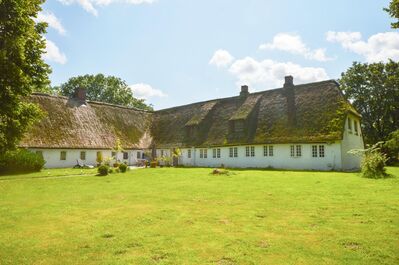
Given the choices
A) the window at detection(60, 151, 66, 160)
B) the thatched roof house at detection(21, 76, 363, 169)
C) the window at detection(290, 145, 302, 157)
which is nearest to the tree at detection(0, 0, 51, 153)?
the thatched roof house at detection(21, 76, 363, 169)

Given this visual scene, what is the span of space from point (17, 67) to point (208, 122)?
1095 inches

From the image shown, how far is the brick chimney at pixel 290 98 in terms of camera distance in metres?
31.7

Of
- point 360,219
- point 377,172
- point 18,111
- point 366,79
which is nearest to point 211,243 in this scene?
point 360,219

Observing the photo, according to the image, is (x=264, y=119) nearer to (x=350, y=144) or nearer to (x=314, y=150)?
(x=314, y=150)

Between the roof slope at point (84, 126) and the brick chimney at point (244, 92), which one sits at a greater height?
the brick chimney at point (244, 92)

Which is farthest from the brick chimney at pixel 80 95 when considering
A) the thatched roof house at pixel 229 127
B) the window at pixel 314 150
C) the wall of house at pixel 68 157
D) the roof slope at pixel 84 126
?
the window at pixel 314 150

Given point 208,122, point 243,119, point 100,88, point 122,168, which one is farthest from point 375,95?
point 100,88

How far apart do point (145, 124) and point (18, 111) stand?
31.7 metres

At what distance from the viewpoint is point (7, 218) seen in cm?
933

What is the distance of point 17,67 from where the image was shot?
1369 centimetres

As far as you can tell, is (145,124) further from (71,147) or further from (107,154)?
(71,147)

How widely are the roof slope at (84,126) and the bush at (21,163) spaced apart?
2.73 metres

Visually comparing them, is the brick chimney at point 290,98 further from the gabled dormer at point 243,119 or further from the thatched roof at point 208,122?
the gabled dormer at point 243,119

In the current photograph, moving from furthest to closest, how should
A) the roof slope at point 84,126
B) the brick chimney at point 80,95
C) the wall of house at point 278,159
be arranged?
the brick chimney at point 80,95
the roof slope at point 84,126
the wall of house at point 278,159
